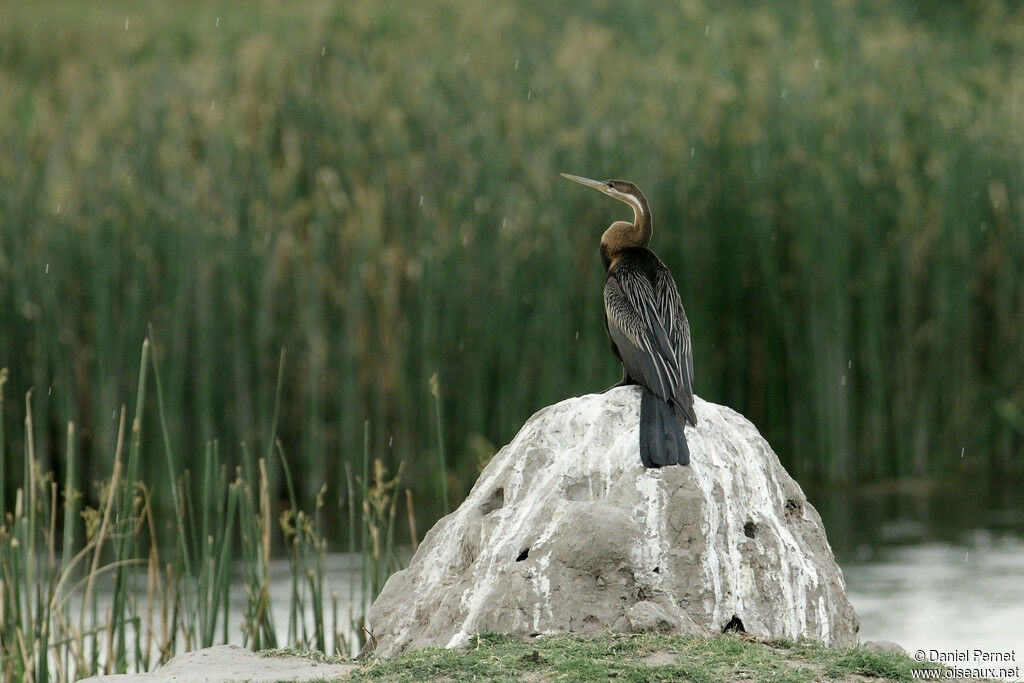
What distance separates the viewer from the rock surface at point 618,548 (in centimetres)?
408

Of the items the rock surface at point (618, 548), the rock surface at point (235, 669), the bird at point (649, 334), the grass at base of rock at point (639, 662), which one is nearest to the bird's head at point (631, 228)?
the bird at point (649, 334)

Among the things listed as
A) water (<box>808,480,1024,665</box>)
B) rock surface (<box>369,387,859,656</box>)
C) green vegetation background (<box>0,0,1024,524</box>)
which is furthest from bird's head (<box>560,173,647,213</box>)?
green vegetation background (<box>0,0,1024,524</box>)

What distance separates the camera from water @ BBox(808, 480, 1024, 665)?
271 inches

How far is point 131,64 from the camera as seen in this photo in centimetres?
1519

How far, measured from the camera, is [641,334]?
470cm

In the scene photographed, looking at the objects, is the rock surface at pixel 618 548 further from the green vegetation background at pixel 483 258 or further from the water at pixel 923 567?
the green vegetation background at pixel 483 258

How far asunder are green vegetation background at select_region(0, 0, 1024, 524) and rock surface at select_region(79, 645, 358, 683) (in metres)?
4.58

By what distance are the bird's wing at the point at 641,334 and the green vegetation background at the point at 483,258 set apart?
13.1ft

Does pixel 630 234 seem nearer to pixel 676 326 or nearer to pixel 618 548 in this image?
pixel 676 326

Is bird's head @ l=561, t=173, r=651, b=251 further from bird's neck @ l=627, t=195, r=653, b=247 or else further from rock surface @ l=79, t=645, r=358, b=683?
rock surface @ l=79, t=645, r=358, b=683

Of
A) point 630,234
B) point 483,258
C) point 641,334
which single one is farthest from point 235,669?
point 483,258

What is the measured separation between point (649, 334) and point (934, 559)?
4.28 meters

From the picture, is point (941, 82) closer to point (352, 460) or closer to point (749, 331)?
point (749, 331)

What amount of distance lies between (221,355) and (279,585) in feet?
5.42
